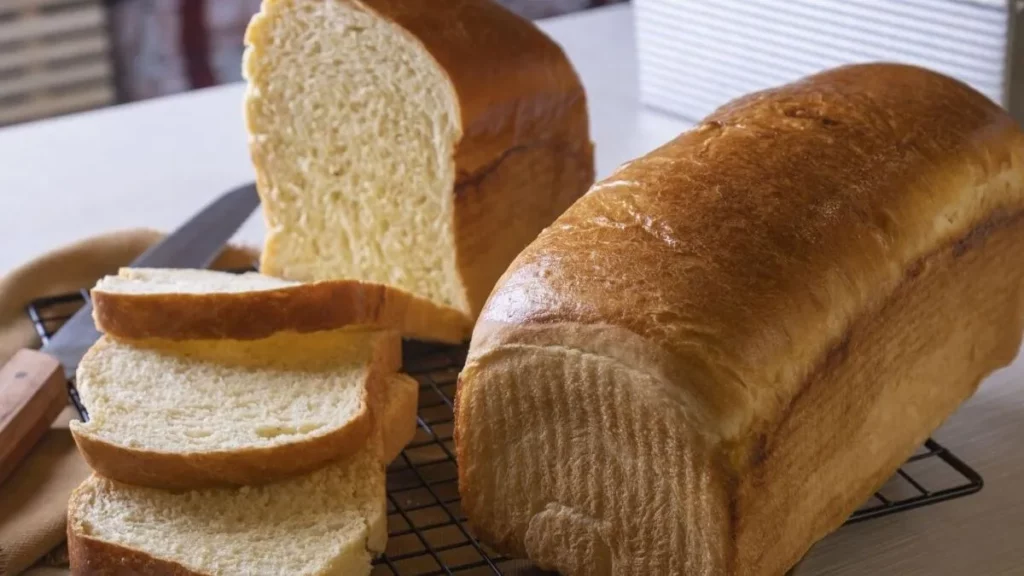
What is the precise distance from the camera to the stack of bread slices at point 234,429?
1.49 meters

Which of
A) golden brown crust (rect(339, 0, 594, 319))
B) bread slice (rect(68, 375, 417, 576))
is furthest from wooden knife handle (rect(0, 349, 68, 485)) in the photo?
golden brown crust (rect(339, 0, 594, 319))

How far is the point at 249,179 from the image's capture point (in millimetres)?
2834

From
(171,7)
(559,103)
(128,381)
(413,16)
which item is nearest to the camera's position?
(128,381)

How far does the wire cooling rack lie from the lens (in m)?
1.54

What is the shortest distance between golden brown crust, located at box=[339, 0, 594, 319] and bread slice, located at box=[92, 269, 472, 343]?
0.72 ft

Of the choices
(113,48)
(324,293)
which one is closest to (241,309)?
(324,293)

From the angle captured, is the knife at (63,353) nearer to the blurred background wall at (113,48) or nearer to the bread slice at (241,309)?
the bread slice at (241,309)

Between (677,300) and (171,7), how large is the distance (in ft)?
13.1

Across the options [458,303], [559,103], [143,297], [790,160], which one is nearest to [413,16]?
[559,103]

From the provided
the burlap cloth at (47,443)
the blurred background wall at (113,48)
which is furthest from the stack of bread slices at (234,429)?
the blurred background wall at (113,48)

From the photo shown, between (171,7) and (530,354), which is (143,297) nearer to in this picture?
(530,354)

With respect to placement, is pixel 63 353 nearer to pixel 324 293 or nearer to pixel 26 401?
pixel 26 401

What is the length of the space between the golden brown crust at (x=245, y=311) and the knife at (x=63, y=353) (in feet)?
0.39

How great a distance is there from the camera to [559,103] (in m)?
2.18
